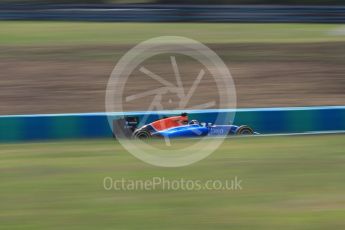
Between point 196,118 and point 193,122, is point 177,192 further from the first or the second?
point 196,118

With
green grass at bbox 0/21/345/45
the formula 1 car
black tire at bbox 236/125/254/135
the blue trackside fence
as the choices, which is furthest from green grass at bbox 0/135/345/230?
green grass at bbox 0/21/345/45

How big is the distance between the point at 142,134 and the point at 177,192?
380 cm

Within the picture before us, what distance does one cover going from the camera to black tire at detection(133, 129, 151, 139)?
1016 cm

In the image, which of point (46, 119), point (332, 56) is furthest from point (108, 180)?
point (332, 56)

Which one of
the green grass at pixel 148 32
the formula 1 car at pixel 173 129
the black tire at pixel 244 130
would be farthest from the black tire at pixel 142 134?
the green grass at pixel 148 32

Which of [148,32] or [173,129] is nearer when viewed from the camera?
[173,129]

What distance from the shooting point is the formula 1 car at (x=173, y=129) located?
1019 centimetres

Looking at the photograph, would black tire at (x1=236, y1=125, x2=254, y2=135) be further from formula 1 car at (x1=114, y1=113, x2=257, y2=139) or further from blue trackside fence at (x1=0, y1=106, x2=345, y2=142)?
blue trackside fence at (x1=0, y1=106, x2=345, y2=142)

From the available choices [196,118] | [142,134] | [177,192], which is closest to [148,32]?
[196,118]

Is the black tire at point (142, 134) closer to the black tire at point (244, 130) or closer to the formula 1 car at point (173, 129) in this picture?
the formula 1 car at point (173, 129)

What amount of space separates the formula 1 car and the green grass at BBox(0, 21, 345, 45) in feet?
25.4

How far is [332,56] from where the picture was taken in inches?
645

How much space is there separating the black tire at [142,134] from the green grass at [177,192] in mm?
1428

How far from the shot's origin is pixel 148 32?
2020 cm
